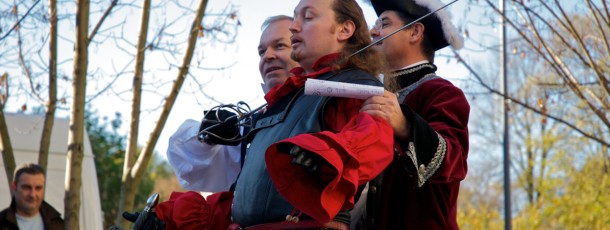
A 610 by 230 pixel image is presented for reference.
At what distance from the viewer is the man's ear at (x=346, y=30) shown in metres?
3.75

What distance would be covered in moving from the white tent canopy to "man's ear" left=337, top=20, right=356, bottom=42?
5050 millimetres

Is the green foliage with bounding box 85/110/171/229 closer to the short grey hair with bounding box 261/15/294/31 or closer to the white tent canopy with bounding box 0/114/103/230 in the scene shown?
the white tent canopy with bounding box 0/114/103/230

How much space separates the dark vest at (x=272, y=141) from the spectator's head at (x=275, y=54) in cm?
108

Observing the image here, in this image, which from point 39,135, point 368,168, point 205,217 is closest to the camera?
point 368,168

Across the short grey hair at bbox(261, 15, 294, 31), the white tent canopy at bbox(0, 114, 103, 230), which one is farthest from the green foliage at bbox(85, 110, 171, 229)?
the short grey hair at bbox(261, 15, 294, 31)

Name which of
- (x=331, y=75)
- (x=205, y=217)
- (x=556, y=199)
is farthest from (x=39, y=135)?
(x=556, y=199)

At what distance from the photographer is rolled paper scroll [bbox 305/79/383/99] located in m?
3.10

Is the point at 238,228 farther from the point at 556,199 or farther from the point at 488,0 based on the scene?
the point at 556,199

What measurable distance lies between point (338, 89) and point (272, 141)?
48 cm

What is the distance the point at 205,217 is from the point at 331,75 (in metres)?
0.87

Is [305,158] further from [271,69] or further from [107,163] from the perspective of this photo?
[107,163]

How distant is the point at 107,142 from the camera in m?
23.1

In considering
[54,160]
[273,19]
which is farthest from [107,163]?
[273,19]

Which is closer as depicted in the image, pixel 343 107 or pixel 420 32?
pixel 343 107
